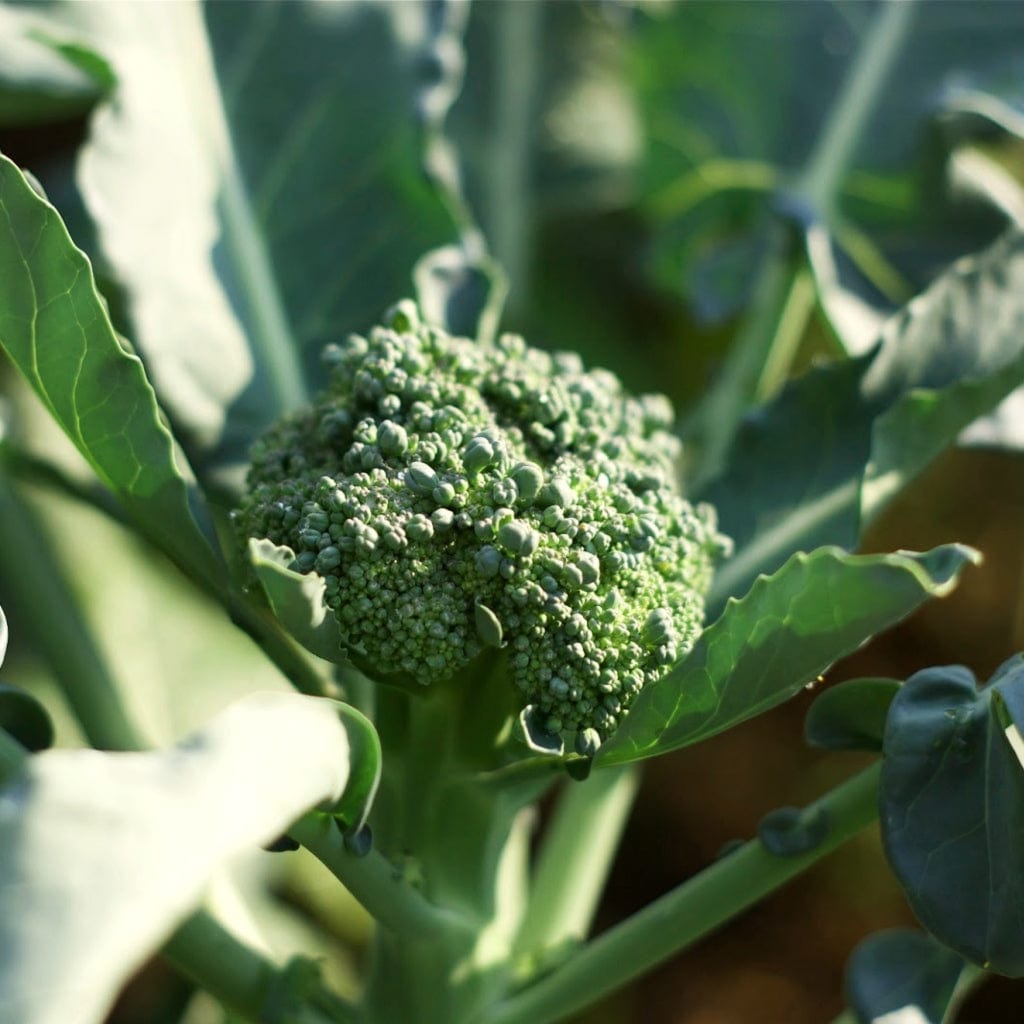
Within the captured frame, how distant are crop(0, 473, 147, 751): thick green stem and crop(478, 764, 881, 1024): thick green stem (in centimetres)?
36

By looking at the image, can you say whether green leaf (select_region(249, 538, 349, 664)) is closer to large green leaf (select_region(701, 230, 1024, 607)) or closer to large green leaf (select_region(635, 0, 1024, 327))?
large green leaf (select_region(701, 230, 1024, 607))

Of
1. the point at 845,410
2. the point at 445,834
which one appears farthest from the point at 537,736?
the point at 845,410

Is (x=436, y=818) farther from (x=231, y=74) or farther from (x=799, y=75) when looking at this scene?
(x=799, y=75)

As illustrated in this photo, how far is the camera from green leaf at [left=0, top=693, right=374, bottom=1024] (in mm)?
380

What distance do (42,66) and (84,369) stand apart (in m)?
0.42

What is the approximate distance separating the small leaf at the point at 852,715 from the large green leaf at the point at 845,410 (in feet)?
0.65

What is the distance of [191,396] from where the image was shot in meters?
0.92

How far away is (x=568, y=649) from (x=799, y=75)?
3.08ft

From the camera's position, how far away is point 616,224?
1602mm

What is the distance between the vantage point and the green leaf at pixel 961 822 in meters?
0.61

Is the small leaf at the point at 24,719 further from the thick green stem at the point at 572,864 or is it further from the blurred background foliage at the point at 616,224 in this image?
the thick green stem at the point at 572,864

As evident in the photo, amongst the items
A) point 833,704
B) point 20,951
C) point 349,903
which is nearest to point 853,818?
point 833,704

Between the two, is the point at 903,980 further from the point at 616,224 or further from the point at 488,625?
the point at 616,224

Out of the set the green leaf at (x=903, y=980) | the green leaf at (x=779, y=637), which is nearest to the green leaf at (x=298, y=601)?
the green leaf at (x=779, y=637)
